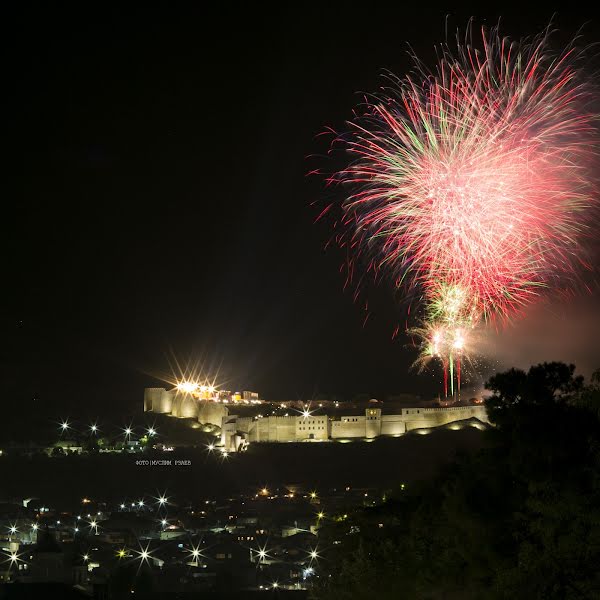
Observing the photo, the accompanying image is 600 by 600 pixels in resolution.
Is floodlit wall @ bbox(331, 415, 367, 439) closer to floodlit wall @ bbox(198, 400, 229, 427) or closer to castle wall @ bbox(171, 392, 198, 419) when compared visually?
floodlit wall @ bbox(198, 400, 229, 427)

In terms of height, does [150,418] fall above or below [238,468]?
above

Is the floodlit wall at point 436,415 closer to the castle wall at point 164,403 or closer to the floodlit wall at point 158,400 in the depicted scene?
the castle wall at point 164,403

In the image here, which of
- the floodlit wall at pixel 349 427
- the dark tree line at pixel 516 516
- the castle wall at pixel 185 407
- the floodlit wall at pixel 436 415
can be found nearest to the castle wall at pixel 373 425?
the floodlit wall at pixel 349 427

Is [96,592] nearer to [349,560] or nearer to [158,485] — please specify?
[349,560]

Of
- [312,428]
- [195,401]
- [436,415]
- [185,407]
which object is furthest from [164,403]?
[436,415]

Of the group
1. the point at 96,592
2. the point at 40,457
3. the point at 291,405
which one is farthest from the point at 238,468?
the point at 96,592

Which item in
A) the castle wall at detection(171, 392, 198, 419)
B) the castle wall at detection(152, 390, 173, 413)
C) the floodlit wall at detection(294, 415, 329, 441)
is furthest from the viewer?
the castle wall at detection(152, 390, 173, 413)

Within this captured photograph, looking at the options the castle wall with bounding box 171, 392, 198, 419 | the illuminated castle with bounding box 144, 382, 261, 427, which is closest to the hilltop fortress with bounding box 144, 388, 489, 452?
the illuminated castle with bounding box 144, 382, 261, 427

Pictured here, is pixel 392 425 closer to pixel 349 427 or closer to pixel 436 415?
pixel 349 427
